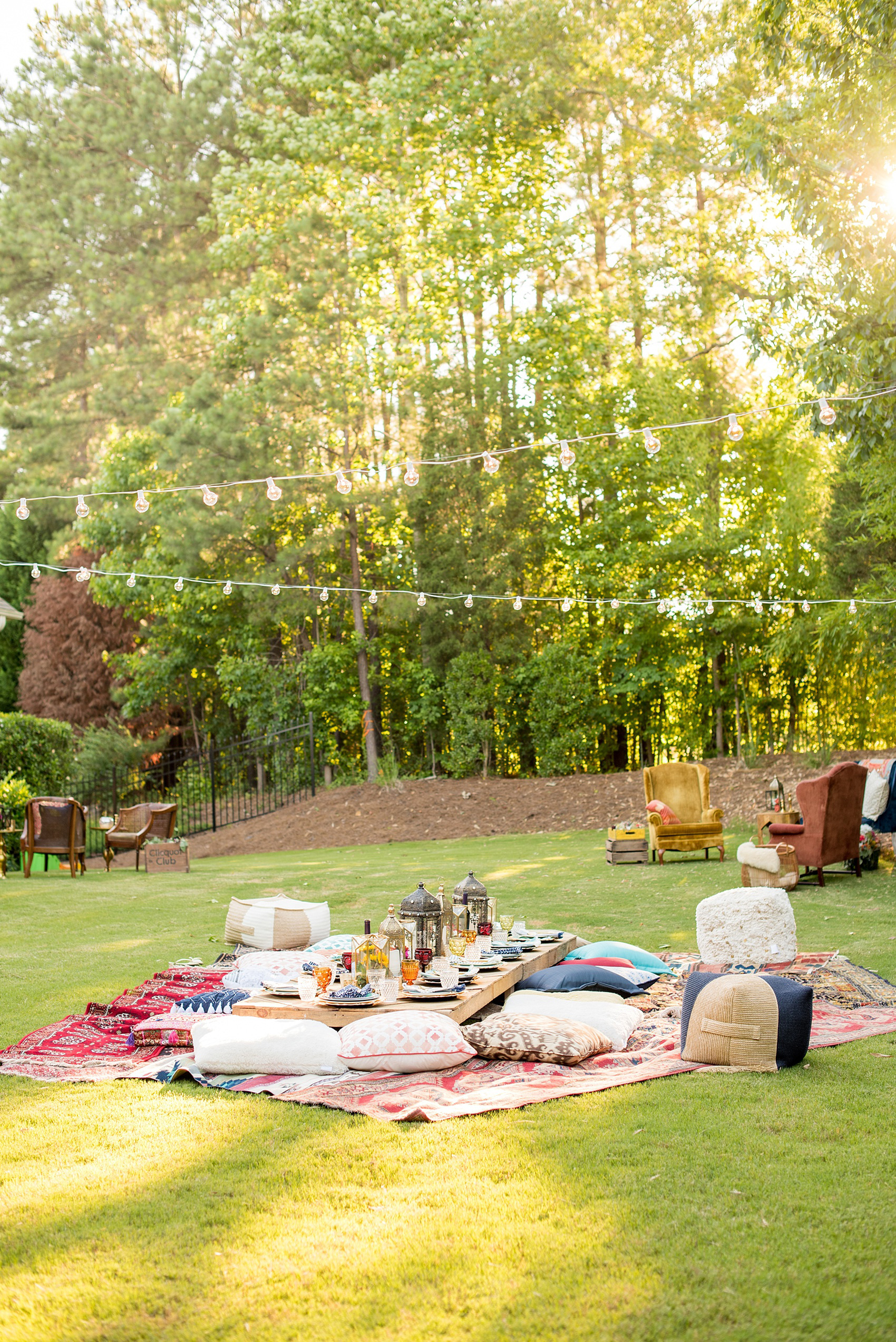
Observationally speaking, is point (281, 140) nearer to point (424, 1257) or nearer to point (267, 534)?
point (267, 534)

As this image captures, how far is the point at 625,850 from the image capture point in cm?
1050

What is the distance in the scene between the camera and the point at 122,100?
2003 centimetres

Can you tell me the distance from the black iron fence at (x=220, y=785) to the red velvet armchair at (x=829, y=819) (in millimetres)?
8895

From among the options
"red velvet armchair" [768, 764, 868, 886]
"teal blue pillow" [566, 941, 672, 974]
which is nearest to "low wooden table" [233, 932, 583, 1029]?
"teal blue pillow" [566, 941, 672, 974]

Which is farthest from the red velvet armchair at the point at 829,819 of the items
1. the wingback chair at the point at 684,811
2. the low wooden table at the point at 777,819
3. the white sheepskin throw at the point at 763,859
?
the wingback chair at the point at 684,811

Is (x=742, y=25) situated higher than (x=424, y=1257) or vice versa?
(x=742, y=25)

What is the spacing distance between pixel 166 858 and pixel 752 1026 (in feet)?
29.0

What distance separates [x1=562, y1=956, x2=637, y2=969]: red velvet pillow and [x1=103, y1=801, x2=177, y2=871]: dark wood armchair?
Answer: 7.74m

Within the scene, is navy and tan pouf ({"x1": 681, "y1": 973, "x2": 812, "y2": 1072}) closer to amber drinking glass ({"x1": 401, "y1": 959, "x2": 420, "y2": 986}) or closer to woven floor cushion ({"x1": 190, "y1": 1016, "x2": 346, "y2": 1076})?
amber drinking glass ({"x1": 401, "y1": 959, "x2": 420, "y2": 986})

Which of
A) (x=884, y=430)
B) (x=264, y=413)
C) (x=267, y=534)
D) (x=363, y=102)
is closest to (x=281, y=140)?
(x=363, y=102)

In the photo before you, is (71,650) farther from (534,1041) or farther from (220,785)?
(534,1041)

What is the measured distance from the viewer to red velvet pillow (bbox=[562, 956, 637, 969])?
5.34 m

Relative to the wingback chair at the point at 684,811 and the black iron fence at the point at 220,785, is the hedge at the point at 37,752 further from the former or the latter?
the wingback chair at the point at 684,811

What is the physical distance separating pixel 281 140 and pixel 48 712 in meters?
10.5
